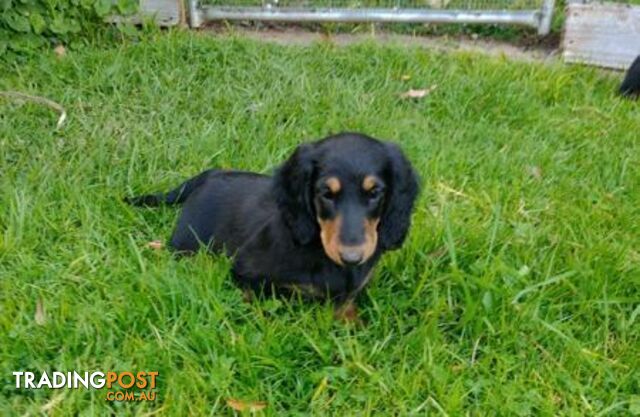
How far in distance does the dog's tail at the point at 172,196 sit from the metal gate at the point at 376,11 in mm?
2169

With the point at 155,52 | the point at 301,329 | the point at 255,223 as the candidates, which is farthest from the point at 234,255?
the point at 155,52

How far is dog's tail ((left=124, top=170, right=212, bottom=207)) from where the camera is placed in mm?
2809

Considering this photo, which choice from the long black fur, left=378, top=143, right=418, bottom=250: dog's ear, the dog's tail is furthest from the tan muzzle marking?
the long black fur

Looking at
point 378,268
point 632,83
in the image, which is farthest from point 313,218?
point 632,83

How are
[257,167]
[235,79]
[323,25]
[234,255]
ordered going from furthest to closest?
1. [323,25]
2. [235,79]
3. [257,167]
4. [234,255]

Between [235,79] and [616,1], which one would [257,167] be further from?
[616,1]

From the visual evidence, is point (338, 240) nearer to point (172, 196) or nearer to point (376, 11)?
point (172, 196)

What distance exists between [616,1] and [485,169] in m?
2.47

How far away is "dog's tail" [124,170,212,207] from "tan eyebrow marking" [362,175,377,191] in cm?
96

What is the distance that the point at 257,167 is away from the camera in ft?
10.3

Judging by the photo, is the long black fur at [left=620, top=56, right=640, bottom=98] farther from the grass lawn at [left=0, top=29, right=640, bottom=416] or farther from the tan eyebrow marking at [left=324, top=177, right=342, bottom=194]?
the tan eyebrow marking at [left=324, top=177, right=342, bottom=194]

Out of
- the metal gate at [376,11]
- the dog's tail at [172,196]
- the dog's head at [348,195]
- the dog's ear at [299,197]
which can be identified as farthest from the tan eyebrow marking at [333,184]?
the metal gate at [376,11]

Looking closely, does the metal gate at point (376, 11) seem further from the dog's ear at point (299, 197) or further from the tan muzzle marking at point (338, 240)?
the tan muzzle marking at point (338, 240)

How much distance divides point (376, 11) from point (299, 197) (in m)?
2.85
